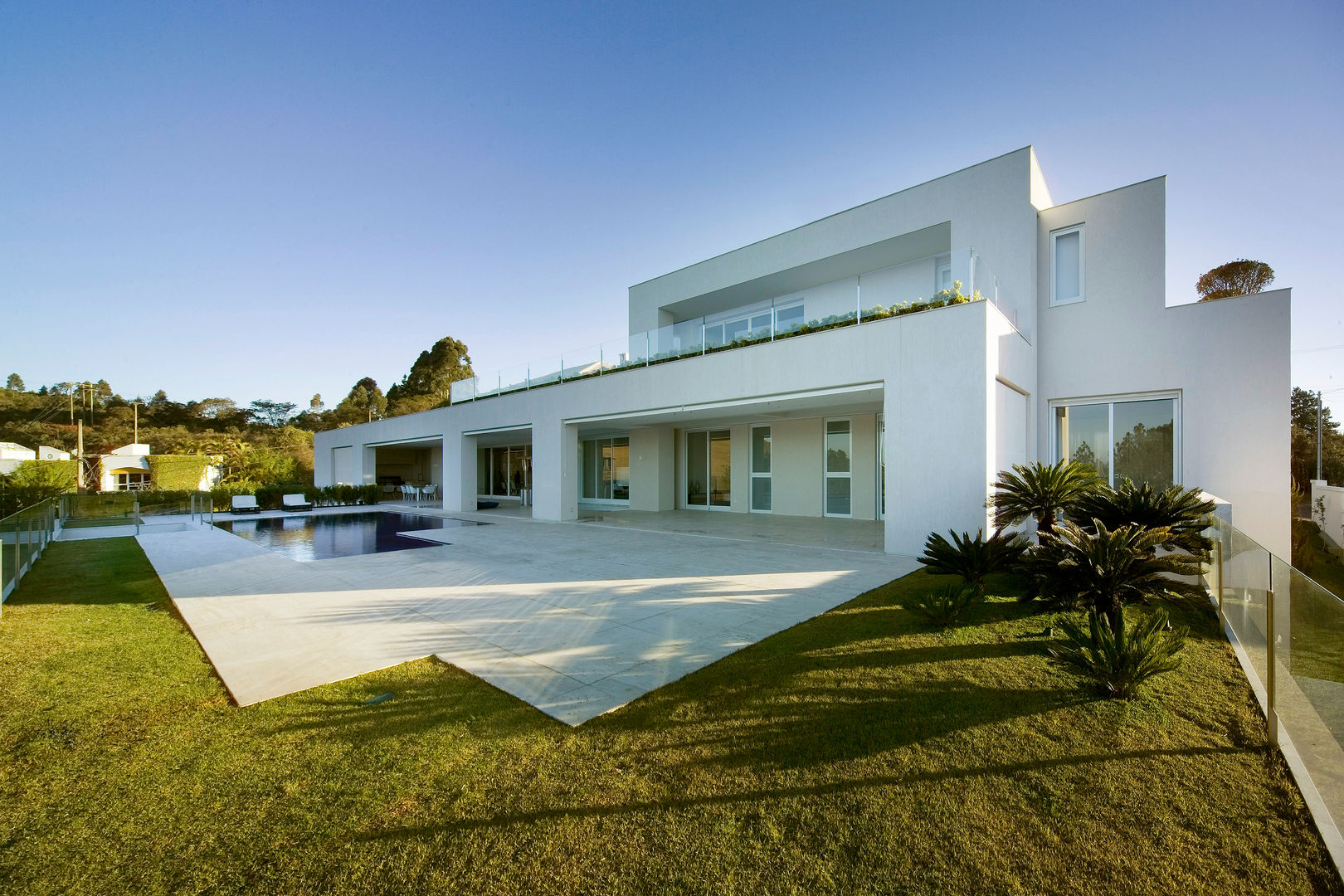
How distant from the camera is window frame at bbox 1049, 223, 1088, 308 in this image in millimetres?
11180

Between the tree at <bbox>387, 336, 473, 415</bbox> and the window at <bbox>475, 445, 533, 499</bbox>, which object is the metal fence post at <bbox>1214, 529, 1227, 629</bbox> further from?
the tree at <bbox>387, 336, 473, 415</bbox>

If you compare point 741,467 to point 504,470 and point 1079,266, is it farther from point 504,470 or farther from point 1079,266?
point 504,470

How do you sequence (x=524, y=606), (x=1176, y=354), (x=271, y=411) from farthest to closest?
1. (x=271, y=411)
2. (x=1176, y=354)
3. (x=524, y=606)

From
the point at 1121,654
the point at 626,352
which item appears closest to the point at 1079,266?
the point at 626,352

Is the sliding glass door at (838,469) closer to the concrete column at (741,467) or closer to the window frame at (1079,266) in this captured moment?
the concrete column at (741,467)

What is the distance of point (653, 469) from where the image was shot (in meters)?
19.6

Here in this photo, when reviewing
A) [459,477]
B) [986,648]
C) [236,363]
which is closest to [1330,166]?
[986,648]

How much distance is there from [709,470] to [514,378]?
7398 millimetres

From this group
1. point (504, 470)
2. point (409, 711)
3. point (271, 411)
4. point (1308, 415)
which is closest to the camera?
point (409, 711)

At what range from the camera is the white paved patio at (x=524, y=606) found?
4.46 m

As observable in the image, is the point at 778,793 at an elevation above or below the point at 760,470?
below

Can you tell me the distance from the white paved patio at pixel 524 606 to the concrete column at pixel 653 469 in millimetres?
7535

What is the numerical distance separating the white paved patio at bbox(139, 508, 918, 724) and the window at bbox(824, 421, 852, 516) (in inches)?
140

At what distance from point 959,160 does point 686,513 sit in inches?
475
